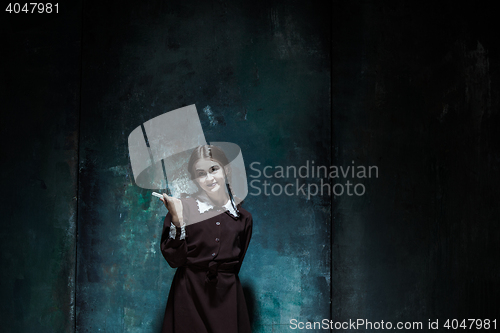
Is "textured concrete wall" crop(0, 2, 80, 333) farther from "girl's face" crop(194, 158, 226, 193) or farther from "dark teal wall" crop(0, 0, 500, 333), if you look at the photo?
"girl's face" crop(194, 158, 226, 193)

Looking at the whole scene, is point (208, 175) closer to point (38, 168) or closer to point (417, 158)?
point (38, 168)

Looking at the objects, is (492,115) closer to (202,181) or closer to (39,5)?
(202,181)

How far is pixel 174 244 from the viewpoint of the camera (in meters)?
2.25

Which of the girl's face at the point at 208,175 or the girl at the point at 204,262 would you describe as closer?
the girl at the point at 204,262

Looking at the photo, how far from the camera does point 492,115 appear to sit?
3.23m

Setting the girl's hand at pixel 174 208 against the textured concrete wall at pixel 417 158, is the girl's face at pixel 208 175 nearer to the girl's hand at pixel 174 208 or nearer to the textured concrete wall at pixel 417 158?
the girl's hand at pixel 174 208

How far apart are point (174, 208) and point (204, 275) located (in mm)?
486

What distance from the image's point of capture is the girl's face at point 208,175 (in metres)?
2.44

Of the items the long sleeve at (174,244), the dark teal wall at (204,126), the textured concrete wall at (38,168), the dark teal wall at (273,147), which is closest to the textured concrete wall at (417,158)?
the dark teal wall at (273,147)

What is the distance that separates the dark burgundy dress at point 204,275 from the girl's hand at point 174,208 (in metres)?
0.08

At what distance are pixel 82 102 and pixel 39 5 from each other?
91 centimetres

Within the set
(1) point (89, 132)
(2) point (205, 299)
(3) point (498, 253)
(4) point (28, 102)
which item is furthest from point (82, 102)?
(3) point (498, 253)

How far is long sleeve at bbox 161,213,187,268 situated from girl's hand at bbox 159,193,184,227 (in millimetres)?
42

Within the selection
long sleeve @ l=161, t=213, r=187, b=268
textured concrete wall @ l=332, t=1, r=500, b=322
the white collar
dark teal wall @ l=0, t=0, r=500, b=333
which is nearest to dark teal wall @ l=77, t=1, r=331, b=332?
dark teal wall @ l=0, t=0, r=500, b=333
